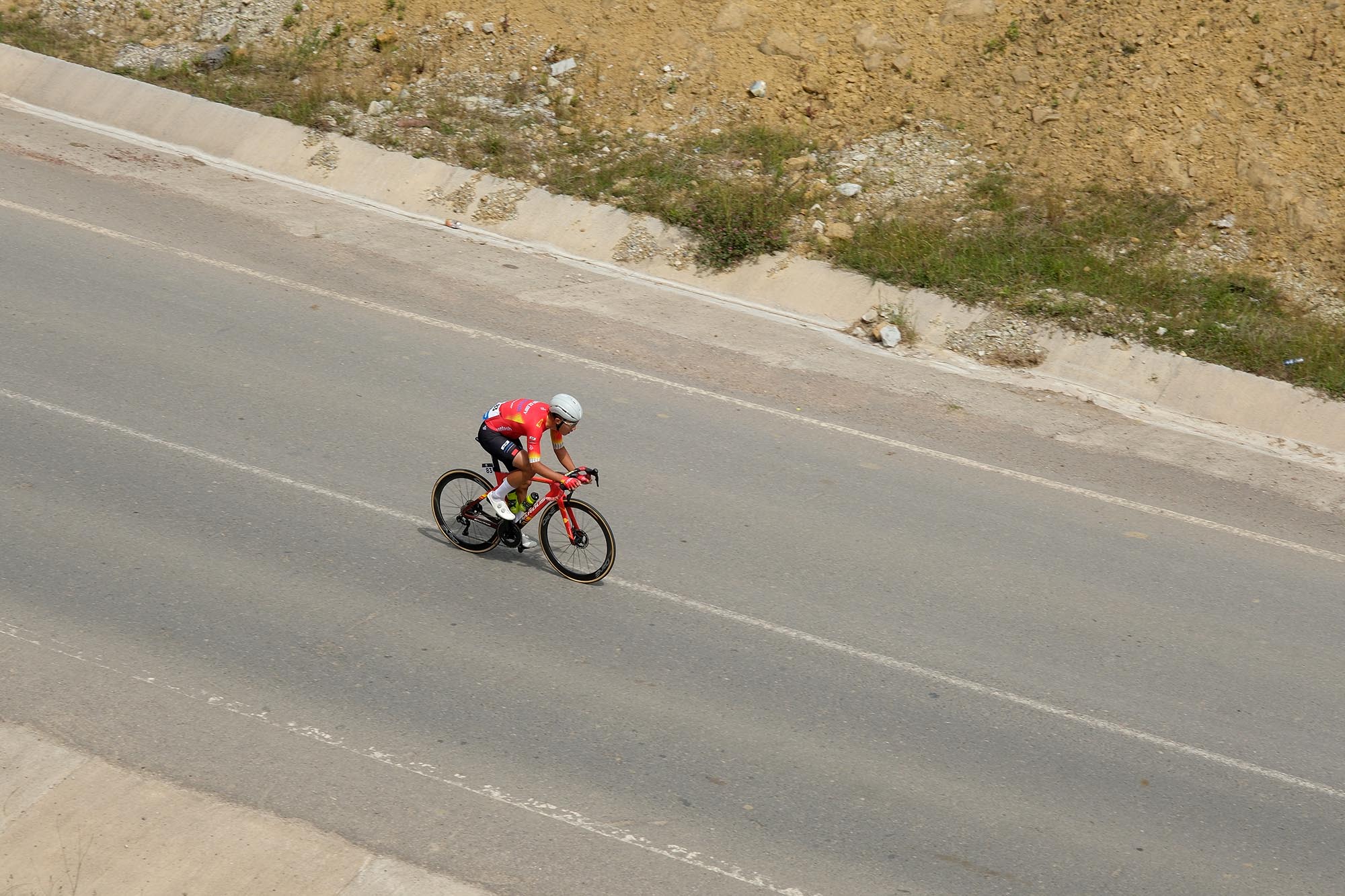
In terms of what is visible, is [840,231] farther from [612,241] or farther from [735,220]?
[612,241]

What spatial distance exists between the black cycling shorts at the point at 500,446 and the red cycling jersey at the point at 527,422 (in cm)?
6

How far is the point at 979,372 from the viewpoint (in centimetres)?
1215

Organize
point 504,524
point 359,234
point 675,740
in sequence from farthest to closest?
point 359,234 < point 504,524 < point 675,740

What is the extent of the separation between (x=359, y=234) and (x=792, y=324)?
5.02 metres

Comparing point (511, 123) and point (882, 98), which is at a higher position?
point (882, 98)

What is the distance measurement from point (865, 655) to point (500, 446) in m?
2.84

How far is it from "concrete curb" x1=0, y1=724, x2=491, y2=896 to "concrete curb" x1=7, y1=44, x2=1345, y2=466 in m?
8.56

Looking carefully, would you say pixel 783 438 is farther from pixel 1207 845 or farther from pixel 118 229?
pixel 118 229

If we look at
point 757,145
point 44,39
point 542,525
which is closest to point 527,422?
point 542,525

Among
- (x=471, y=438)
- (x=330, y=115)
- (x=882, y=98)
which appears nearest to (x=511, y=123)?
(x=330, y=115)

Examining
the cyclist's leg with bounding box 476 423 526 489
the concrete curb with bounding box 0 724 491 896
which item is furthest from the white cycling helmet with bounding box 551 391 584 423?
the concrete curb with bounding box 0 724 491 896

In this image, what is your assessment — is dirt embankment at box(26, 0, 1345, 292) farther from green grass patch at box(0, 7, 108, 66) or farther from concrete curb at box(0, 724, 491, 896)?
concrete curb at box(0, 724, 491, 896)

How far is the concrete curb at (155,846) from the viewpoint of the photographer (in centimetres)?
546

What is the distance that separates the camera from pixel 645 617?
791 cm
